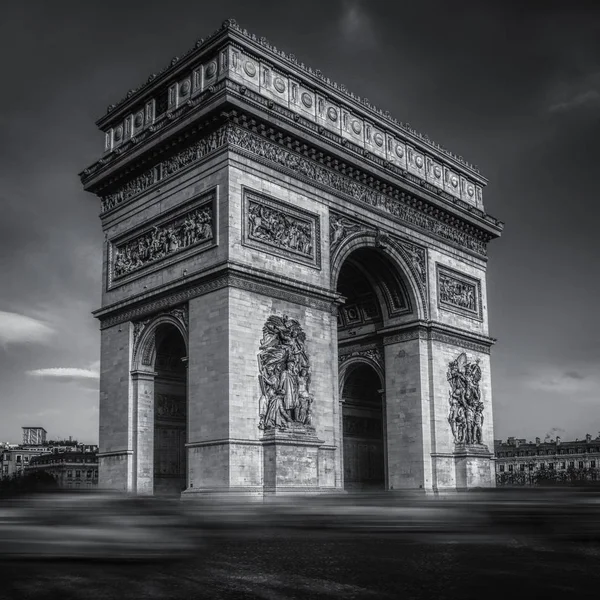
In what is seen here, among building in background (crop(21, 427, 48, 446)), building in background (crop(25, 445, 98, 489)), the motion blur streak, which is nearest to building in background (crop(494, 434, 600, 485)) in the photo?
building in background (crop(25, 445, 98, 489))

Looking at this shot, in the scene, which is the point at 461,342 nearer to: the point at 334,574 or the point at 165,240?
the point at 165,240

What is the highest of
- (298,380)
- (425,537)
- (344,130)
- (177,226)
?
(344,130)

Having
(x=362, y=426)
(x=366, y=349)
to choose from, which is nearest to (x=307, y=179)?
(x=366, y=349)

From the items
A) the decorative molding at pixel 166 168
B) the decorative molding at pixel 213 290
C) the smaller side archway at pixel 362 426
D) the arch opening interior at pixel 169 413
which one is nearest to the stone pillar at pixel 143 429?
the arch opening interior at pixel 169 413

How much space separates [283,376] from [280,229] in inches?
201

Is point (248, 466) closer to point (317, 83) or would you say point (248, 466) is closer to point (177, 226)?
point (177, 226)

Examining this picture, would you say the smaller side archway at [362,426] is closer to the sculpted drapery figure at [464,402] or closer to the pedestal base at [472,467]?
the sculpted drapery figure at [464,402]

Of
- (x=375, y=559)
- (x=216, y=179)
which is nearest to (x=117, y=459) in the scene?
(x=216, y=179)

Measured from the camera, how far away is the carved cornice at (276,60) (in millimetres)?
28922

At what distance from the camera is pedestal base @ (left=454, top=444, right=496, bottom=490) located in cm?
3484

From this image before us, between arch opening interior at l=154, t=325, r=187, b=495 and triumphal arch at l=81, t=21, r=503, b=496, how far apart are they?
0.06 metres

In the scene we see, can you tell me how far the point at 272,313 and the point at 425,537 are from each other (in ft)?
42.3

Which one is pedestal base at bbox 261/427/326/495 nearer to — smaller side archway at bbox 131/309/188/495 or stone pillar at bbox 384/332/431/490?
smaller side archway at bbox 131/309/188/495

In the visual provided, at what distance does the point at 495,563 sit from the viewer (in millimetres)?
12828
